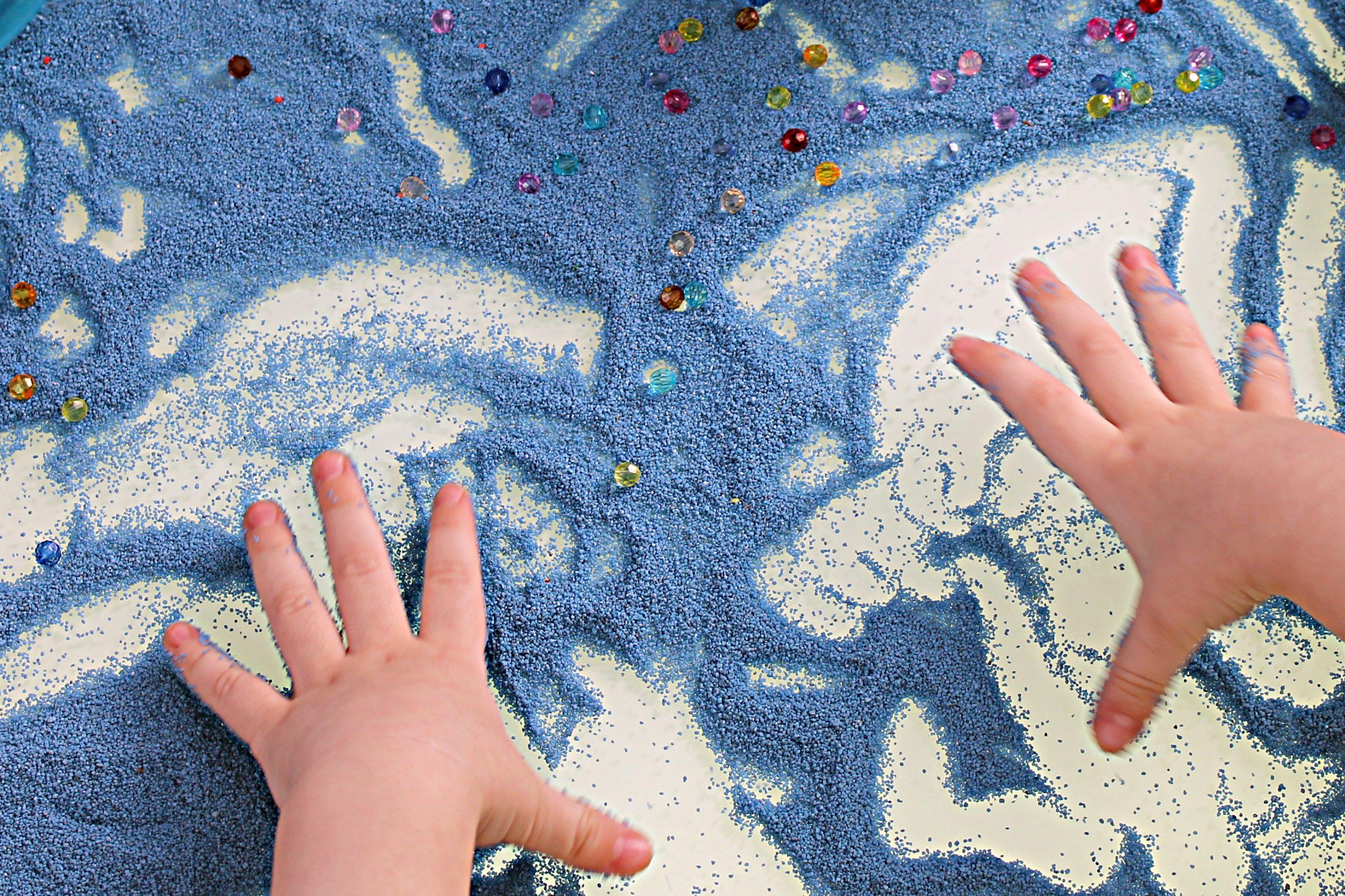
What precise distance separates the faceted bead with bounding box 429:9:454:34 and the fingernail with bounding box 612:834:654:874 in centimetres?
64

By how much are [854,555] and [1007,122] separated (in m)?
0.37

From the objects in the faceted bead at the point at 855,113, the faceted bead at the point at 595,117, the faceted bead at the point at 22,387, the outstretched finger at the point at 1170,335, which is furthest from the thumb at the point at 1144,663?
the faceted bead at the point at 22,387

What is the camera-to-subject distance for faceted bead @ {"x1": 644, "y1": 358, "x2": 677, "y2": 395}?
2.50 ft

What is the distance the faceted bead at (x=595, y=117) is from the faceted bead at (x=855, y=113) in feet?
0.63

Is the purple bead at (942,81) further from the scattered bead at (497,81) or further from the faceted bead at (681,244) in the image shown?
the scattered bead at (497,81)

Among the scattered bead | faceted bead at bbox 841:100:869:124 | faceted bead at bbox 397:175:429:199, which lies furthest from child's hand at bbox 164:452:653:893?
faceted bead at bbox 841:100:869:124

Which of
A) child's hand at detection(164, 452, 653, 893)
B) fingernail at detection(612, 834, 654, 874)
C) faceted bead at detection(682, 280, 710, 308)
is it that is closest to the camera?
child's hand at detection(164, 452, 653, 893)

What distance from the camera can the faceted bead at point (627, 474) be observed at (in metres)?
0.75

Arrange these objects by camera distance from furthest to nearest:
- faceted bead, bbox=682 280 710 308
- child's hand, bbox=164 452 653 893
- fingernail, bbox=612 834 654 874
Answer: faceted bead, bbox=682 280 710 308
fingernail, bbox=612 834 654 874
child's hand, bbox=164 452 653 893

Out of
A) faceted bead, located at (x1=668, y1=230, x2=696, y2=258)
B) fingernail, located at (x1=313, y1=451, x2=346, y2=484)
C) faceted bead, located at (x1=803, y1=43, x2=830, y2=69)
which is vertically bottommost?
fingernail, located at (x1=313, y1=451, x2=346, y2=484)

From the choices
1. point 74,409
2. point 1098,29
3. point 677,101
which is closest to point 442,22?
point 677,101

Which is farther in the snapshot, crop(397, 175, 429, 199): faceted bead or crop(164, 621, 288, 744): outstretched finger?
crop(397, 175, 429, 199): faceted bead

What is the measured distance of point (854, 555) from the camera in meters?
0.76

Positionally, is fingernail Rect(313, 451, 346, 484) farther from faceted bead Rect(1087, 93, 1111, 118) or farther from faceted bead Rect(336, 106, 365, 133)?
faceted bead Rect(1087, 93, 1111, 118)
